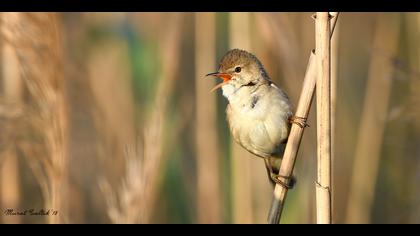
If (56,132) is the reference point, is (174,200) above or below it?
below

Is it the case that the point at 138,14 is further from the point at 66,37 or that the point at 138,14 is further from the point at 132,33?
the point at 66,37

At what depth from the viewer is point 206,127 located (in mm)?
3771

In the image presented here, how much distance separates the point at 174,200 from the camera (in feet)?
12.7

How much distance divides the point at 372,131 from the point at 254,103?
1.13 meters

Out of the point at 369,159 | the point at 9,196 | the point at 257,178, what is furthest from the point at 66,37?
the point at 369,159

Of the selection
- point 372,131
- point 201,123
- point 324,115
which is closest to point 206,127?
point 201,123

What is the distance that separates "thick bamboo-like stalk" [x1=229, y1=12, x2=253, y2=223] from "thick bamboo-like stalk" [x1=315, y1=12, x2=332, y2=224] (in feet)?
5.01

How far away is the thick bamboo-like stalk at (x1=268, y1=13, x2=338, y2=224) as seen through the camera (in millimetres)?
2178

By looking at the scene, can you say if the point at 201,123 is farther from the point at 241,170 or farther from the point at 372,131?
the point at 372,131

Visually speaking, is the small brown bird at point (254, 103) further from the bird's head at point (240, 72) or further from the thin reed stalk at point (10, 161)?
the thin reed stalk at point (10, 161)
